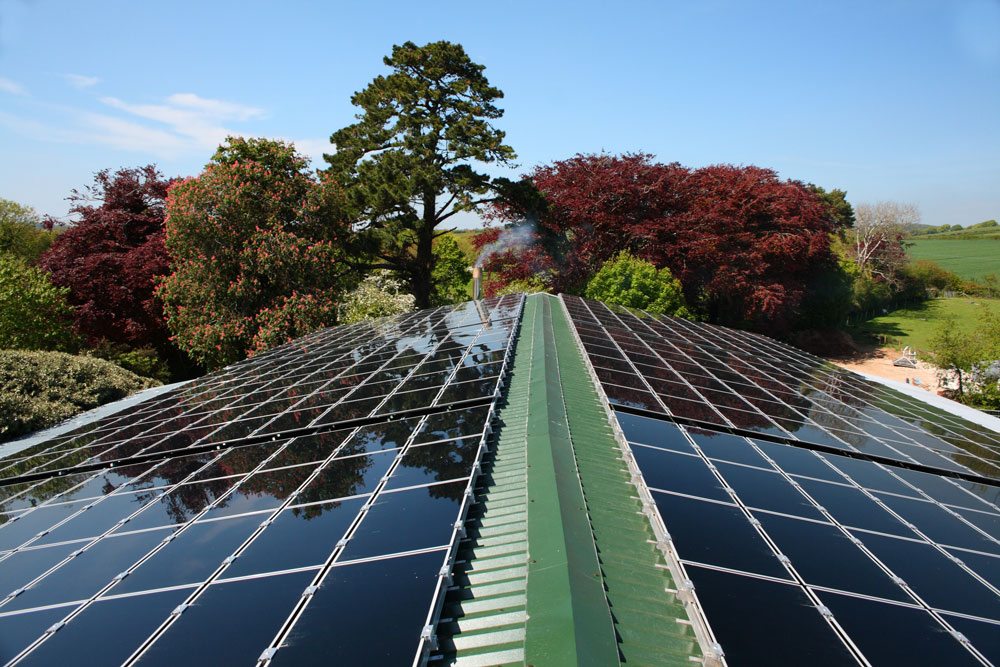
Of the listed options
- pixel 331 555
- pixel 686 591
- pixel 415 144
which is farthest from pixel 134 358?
pixel 686 591

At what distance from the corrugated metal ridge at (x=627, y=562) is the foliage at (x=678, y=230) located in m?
28.6

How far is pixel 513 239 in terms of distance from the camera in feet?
117

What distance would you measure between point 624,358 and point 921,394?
10.0m

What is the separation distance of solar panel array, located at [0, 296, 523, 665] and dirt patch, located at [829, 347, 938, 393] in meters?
33.7

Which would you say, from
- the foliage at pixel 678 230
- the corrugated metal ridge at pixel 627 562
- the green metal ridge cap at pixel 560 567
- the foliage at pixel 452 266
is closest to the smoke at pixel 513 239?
the foliage at pixel 678 230

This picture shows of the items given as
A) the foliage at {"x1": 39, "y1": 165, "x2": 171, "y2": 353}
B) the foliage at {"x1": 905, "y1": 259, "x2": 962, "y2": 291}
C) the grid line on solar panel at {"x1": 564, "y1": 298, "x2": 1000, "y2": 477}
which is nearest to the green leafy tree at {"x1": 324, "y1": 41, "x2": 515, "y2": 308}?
the foliage at {"x1": 39, "y1": 165, "x2": 171, "y2": 353}

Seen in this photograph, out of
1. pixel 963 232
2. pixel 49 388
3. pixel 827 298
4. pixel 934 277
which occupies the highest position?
pixel 963 232

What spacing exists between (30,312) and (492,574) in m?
27.2

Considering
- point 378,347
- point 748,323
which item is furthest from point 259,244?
point 748,323

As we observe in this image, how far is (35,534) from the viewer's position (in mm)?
5117

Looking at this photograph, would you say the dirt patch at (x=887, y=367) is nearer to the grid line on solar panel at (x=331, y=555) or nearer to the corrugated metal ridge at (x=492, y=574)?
the corrugated metal ridge at (x=492, y=574)

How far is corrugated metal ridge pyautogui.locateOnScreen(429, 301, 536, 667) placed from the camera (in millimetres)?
2898

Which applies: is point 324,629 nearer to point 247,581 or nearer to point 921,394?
point 247,581

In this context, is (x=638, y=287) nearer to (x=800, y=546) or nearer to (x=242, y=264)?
(x=242, y=264)
